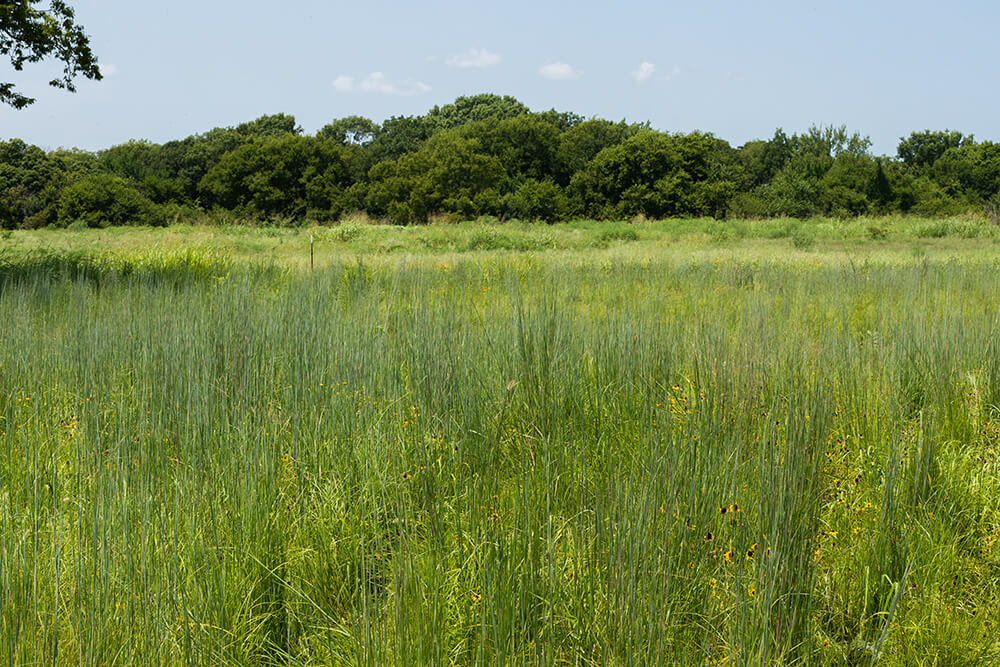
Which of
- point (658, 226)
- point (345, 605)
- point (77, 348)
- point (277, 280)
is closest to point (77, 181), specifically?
point (658, 226)

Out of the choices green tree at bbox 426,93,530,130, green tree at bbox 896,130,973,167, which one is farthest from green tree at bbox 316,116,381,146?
green tree at bbox 896,130,973,167

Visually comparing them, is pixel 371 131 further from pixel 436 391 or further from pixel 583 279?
pixel 436 391

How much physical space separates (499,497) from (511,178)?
4403cm

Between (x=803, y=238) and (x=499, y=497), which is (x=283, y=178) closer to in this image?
(x=803, y=238)

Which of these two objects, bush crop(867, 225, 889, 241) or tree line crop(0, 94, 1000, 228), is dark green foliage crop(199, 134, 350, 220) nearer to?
tree line crop(0, 94, 1000, 228)

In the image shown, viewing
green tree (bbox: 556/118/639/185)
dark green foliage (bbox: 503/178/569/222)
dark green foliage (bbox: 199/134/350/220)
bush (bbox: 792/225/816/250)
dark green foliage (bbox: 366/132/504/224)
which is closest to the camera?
bush (bbox: 792/225/816/250)

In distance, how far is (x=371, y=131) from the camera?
6562 cm

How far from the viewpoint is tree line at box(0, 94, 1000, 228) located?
3788 centimetres

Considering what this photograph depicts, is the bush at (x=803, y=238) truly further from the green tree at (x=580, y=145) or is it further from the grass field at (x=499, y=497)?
the green tree at (x=580, y=145)

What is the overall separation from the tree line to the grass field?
100 ft

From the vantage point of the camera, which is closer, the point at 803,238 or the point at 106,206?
the point at 803,238

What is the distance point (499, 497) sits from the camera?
2209mm

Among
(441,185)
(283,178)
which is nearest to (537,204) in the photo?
(441,185)

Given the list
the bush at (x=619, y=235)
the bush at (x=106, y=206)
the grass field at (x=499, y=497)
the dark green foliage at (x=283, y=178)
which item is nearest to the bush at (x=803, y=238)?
the bush at (x=619, y=235)
